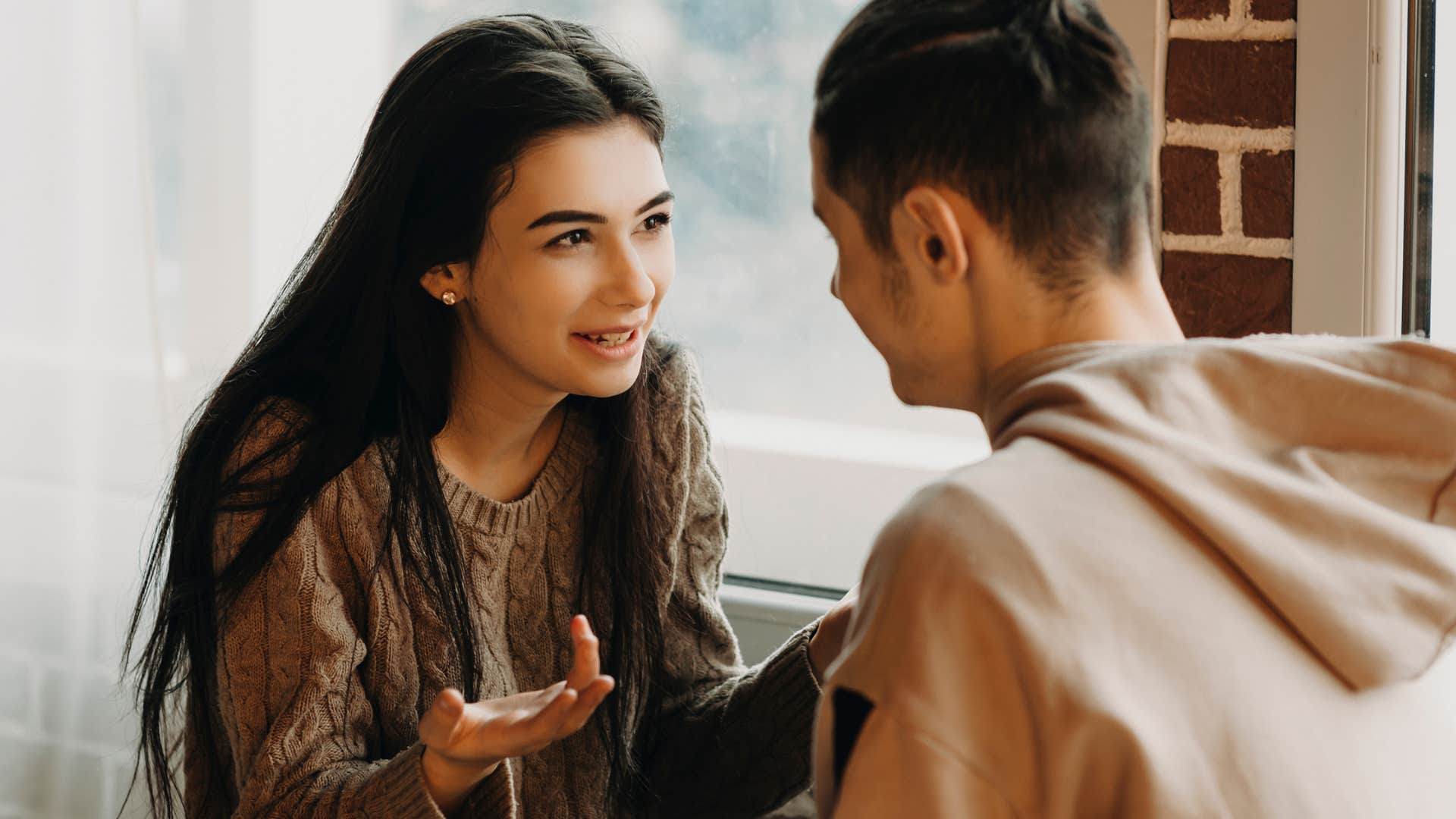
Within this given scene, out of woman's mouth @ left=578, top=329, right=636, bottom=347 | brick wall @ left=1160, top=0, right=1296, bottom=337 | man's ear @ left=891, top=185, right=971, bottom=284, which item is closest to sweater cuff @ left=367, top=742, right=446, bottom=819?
woman's mouth @ left=578, top=329, right=636, bottom=347

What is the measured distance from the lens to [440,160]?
1395mm

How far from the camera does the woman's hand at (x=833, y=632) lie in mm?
1302

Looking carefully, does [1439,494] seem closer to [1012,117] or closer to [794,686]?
[1012,117]

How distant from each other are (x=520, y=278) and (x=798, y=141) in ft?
2.68

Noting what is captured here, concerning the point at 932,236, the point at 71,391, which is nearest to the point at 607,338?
the point at 932,236

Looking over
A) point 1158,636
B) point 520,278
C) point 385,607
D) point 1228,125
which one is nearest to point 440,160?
point 520,278

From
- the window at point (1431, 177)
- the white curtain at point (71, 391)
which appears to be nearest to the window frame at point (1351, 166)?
the window at point (1431, 177)

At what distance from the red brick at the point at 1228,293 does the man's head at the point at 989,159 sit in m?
0.63

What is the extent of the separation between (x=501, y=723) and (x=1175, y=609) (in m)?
0.62

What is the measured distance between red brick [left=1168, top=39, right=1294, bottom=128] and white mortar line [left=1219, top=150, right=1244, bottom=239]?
4 centimetres

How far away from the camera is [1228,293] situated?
1.51m

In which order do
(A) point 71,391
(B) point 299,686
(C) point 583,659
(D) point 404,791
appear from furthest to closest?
(A) point 71,391
(B) point 299,686
(D) point 404,791
(C) point 583,659

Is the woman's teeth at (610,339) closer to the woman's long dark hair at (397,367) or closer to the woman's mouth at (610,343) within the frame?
the woman's mouth at (610,343)

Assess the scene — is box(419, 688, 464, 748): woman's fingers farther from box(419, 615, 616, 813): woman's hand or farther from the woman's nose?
the woman's nose
